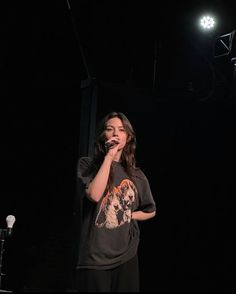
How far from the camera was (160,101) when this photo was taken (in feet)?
8.29

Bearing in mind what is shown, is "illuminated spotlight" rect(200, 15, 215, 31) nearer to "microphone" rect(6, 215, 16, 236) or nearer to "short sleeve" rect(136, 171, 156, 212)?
"short sleeve" rect(136, 171, 156, 212)

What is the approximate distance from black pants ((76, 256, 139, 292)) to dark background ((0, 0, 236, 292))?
0.72 m

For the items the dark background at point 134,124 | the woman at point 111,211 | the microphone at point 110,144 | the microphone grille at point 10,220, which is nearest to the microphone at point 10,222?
the microphone grille at point 10,220

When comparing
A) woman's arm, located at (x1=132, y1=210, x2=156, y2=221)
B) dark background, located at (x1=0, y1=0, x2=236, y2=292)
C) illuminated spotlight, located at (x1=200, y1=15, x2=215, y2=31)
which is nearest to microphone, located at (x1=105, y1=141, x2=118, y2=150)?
woman's arm, located at (x1=132, y1=210, x2=156, y2=221)

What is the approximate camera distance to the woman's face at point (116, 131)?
5.74ft

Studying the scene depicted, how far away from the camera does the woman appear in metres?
1.52

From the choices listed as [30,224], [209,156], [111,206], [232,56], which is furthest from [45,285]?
[232,56]

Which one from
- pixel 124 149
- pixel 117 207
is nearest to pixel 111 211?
pixel 117 207

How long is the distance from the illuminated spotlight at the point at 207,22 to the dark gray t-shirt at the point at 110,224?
180 cm

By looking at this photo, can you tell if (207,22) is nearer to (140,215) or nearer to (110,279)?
(140,215)

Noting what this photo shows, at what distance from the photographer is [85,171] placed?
5.64 feet

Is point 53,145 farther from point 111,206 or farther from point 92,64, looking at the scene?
point 111,206

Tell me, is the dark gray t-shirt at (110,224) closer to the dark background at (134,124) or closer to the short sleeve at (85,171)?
the short sleeve at (85,171)

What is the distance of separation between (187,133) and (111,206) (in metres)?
1.05
